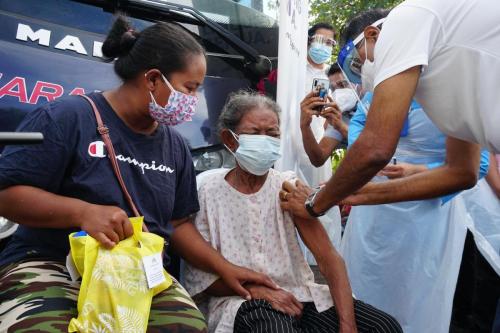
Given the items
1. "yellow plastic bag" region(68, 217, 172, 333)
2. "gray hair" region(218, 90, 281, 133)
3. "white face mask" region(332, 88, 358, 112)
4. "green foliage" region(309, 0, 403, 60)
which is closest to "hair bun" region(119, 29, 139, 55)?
"gray hair" region(218, 90, 281, 133)

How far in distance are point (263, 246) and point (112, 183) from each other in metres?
0.70

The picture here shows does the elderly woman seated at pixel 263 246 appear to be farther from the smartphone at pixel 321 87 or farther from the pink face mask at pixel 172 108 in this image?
the smartphone at pixel 321 87

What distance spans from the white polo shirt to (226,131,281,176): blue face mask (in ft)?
2.23

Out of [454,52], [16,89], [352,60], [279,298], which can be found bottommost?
[279,298]

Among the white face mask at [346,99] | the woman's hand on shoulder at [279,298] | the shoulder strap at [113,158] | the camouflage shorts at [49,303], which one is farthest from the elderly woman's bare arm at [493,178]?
the shoulder strap at [113,158]

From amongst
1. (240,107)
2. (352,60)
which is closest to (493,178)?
(352,60)

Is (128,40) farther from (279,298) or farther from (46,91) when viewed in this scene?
(279,298)

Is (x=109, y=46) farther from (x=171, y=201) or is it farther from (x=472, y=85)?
(x=472, y=85)

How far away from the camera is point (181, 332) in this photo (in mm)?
1385

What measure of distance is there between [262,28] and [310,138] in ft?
2.57

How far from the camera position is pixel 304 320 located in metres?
1.87

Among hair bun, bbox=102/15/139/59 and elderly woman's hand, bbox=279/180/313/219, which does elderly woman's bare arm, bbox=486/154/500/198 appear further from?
hair bun, bbox=102/15/139/59

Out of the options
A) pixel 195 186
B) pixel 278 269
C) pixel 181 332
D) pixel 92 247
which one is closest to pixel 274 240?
pixel 278 269

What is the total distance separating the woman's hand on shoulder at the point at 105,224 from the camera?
4.33ft
